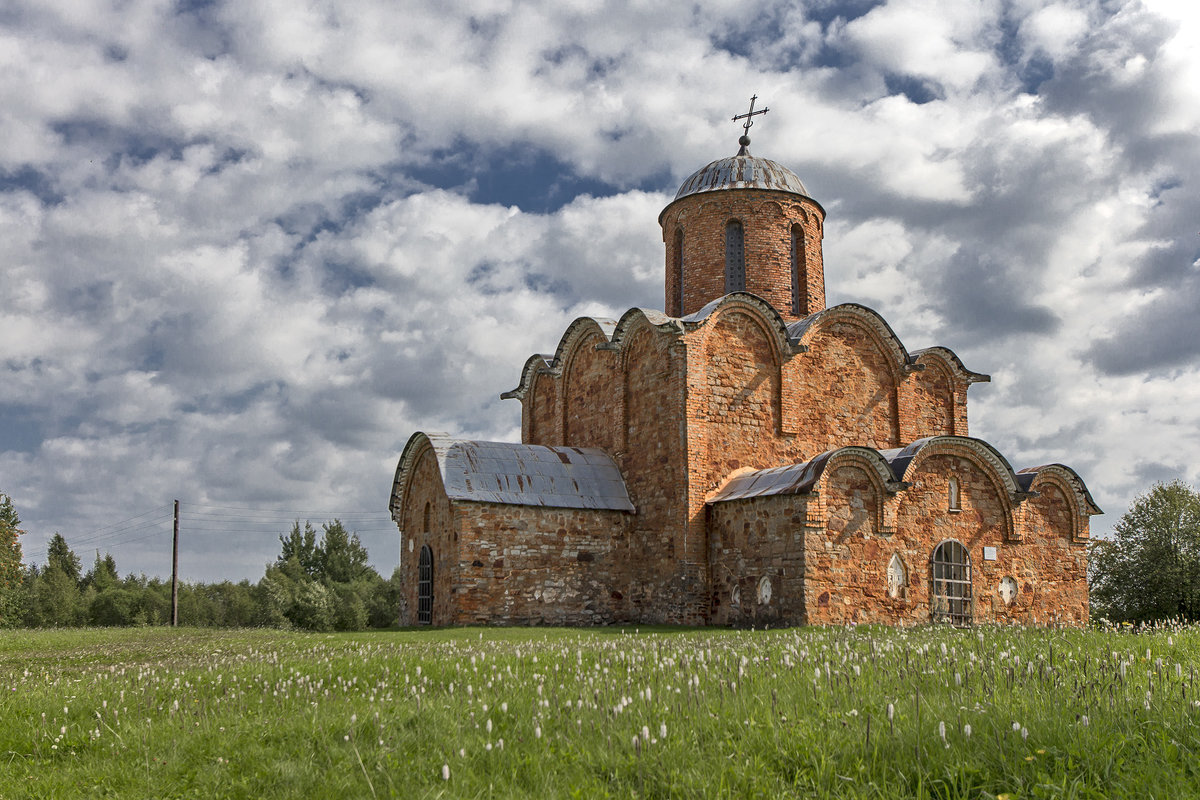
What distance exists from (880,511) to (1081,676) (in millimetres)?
12035

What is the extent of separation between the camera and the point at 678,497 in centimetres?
2042

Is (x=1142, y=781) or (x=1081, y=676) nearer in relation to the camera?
(x=1142, y=781)

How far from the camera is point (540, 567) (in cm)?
2078

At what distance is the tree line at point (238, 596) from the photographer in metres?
42.9

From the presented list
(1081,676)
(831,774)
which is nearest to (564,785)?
(831,774)

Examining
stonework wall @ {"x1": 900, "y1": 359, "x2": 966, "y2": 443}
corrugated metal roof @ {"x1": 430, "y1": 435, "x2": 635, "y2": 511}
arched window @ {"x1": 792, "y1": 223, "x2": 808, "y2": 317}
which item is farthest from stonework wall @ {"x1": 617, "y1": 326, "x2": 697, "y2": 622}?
stonework wall @ {"x1": 900, "y1": 359, "x2": 966, "y2": 443}

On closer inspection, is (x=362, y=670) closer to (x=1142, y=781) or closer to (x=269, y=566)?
(x=1142, y=781)

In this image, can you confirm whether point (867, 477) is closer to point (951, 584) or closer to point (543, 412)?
point (951, 584)

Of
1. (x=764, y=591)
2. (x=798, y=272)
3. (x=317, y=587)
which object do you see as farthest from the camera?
(x=317, y=587)

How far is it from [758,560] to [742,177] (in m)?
11.7

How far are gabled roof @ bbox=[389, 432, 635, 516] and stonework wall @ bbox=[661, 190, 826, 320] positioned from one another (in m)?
5.79

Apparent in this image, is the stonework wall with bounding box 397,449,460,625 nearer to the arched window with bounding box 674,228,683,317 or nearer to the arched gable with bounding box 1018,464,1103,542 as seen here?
the arched window with bounding box 674,228,683,317

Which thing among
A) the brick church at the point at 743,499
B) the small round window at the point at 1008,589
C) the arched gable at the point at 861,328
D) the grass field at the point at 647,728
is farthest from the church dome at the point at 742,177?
the grass field at the point at 647,728

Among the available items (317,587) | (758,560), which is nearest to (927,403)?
(758,560)
